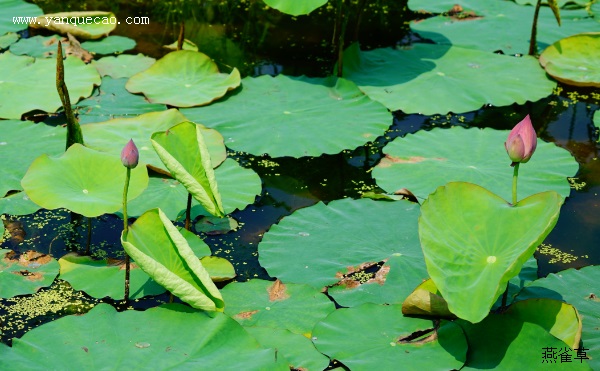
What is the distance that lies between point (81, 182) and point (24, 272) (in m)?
0.39

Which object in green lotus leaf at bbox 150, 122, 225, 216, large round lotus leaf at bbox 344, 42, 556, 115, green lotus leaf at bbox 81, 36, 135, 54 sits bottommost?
green lotus leaf at bbox 81, 36, 135, 54

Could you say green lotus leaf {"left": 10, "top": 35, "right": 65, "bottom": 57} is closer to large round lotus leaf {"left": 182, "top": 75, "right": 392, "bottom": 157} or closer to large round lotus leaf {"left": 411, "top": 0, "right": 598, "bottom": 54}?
large round lotus leaf {"left": 182, "top": 75, "right": 392, "bottom": 157}

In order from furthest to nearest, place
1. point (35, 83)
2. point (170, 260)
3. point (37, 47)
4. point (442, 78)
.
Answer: point (37, 47) → point (442, 78) → point (35, 83) → point (170, 260)

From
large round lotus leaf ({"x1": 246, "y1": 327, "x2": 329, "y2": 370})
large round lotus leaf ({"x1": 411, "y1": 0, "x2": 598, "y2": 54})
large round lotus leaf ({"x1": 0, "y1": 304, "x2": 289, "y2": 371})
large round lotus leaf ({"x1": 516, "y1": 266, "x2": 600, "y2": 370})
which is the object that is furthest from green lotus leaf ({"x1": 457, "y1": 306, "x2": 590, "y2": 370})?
large round lotus leaf ({"x1": 411, "y1": 0, "x2": 598, "y2": 54})

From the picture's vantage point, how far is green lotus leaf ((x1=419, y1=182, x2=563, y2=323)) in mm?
2061

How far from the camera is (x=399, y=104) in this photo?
12.7 ft

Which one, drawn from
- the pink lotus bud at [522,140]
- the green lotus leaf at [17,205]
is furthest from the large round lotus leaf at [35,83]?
the pink lotus bud at [522,140]

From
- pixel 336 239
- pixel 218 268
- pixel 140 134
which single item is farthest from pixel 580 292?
pixel 140 134

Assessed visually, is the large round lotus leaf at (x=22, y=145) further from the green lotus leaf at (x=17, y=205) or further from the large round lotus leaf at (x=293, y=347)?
the large round lotus leaf at (x=293, y=347)

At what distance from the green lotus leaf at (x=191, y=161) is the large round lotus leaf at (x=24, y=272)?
1.93 ft

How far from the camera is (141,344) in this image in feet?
7.01

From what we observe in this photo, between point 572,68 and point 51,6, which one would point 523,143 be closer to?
point 572,68

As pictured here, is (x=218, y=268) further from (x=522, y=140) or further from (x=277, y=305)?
(x=522, y=140)

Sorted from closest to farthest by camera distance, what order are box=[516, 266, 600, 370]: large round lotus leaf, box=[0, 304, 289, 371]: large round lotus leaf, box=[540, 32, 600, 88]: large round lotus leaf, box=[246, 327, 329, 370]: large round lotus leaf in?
box=[0, 304, 289, 371]: large round lotus leaf → box=[246, 327, 329, 370]: large round lotus leaf → box=[516, 266, 600, 370]: large round lotus leaf → box=[540, 32, 600, 88]: large round lotus leaf
